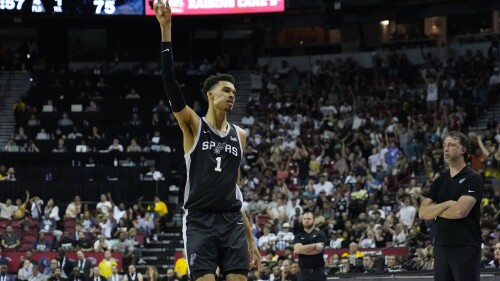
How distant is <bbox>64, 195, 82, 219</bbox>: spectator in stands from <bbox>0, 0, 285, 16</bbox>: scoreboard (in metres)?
8.59

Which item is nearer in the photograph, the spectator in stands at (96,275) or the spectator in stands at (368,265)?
Result: the spectator in stands at (368,265)

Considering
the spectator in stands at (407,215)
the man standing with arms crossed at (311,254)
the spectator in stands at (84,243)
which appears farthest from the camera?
the spectator in stands at (84,243)

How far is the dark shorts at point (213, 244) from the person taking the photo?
26.2 feet

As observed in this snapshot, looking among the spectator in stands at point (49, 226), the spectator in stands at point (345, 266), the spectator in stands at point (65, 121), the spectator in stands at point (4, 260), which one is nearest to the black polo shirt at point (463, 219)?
the spectator in stands at point (345, 266)

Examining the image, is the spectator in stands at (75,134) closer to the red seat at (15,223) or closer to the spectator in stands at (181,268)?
the red seat at (15,223)

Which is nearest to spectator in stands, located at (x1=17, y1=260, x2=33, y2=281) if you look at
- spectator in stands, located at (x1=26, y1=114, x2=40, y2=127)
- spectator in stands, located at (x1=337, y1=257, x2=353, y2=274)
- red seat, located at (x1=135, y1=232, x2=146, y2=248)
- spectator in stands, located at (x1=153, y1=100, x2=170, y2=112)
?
red seat, located at (x1=135, y1=232, x2=146, y2=248)

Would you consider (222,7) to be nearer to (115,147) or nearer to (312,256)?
(115,147)

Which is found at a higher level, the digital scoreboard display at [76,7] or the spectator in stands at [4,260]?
the digital scoreboard display at [76,7]

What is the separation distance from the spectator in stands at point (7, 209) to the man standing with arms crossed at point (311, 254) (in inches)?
610

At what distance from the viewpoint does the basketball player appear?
8.00m

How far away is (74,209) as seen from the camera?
92.5 feet

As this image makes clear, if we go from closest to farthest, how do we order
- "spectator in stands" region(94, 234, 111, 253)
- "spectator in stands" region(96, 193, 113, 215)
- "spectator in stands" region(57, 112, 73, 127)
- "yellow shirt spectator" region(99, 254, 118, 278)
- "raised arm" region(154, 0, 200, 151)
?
"raised arm" region(154, 0, 200, 151) → "yellow shirt spectator" region(99, 254, 118, 278) → "spectator in stands" region(94, 234, 111, 253) → "spectator in stands" region(96, 193, 113, 215) → "spectator in stands" region(57, 112, 73, 127)

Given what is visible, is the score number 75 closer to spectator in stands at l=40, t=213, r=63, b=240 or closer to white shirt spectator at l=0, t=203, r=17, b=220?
white shirt spectator at l=0, t=203, r=17, b=220

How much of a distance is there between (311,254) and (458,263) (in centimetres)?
534
